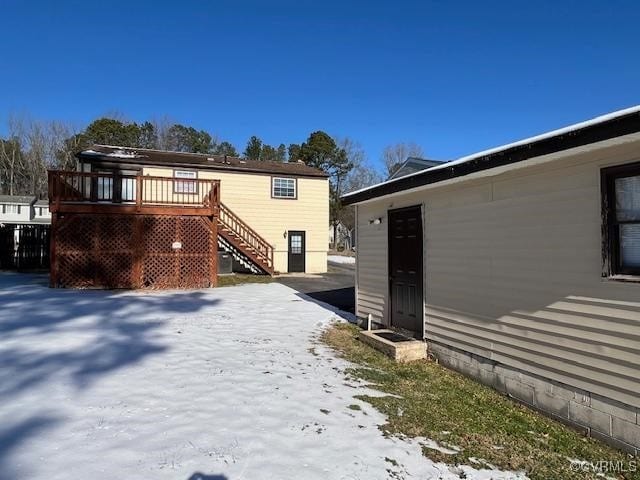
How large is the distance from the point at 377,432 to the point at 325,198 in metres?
17.7

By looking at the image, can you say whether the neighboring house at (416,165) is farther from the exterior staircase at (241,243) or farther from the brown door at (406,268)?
the exterior staircase at (241,243)

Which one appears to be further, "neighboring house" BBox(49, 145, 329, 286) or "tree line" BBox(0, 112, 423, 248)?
"tree line" BBox(0, 112, 423, 248)

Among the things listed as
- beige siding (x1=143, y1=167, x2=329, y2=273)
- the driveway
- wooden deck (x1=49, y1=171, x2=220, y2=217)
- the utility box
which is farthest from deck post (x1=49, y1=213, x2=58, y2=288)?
the driveway

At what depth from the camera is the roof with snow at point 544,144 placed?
10.2 feet

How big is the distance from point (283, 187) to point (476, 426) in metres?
17.2

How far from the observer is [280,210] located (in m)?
19.9

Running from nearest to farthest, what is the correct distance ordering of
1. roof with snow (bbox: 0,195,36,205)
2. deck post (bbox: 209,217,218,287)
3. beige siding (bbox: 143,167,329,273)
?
1. deck post (bbox: 209,217,218,287)
2. beige siding (bbox: 143,167,329,273)
3. roof with snow (bbox: 0,195,36,205)

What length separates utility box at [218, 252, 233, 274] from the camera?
1698cm

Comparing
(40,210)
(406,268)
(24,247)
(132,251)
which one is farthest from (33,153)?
(406,268)

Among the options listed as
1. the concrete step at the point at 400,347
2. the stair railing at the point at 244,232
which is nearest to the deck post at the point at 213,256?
the stair railing at the point at 244,232

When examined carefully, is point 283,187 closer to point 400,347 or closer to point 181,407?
point 400,347

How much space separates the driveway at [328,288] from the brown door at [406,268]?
2806 millimetres

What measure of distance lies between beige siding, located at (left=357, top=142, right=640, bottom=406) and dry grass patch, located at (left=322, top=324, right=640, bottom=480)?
0.44 m

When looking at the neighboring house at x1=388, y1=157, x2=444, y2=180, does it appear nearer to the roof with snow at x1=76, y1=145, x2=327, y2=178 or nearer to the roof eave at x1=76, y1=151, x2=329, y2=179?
the roof eave at x1=76, y1=151, x2=329, y2=179
